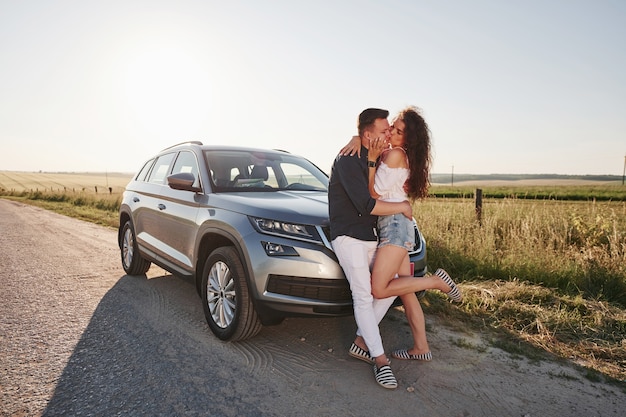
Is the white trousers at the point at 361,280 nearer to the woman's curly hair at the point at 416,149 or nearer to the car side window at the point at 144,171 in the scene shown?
the woman's curly hair at the point at 416,149

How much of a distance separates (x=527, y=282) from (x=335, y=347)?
318 centimetres

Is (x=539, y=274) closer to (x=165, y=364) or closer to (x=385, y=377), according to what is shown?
(x=385, y=377)

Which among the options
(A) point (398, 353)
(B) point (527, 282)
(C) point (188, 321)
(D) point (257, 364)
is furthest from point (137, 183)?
(B) point (527, 282)

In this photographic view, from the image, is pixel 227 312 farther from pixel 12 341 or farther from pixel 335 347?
pixel 12 341

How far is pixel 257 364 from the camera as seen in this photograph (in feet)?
11.4

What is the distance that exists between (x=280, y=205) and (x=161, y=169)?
264 centimetres

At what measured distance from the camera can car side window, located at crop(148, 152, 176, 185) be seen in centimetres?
558

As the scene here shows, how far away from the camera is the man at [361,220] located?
10.6 feet

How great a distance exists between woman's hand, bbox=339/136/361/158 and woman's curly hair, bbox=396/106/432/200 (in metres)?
0.38

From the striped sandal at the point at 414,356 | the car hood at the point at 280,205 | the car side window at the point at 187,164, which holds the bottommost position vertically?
the striped sandal at the point at 414,356

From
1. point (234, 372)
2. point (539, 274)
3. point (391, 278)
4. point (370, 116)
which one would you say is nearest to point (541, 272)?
point (539, 274)

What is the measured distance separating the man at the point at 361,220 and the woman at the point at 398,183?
75mm

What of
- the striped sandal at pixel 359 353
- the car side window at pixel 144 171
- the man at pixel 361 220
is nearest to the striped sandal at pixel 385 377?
the man at pixel 361 220

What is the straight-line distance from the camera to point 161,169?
578 centimetres
